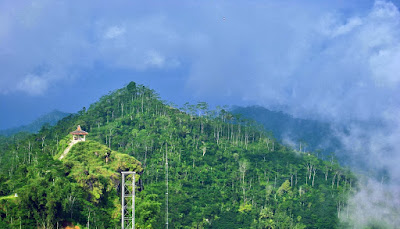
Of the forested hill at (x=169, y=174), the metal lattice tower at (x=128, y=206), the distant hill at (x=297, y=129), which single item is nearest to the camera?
the metal lattice tower at (x=128, y=206)

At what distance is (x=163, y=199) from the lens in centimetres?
5581

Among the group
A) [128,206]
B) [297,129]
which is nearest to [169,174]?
[128,206]

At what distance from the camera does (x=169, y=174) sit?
60719 millimetres

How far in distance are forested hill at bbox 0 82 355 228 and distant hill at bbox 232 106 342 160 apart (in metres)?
15.1

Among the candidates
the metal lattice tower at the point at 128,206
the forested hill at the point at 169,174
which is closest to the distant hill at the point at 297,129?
the forested hill at the point at 169,174

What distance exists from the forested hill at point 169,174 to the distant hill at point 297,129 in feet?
49.5

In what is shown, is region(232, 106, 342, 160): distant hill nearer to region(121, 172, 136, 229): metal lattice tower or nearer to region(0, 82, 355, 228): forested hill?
region(0, 82, 355, 228): forested hill

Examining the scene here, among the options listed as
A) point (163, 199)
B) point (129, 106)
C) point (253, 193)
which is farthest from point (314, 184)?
point (129, 106)

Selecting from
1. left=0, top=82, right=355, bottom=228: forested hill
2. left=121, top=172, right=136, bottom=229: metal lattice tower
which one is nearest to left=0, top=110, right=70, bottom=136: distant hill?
left=0, top=82, right=355, bottom=228: forested hill

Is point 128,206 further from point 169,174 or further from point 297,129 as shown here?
point 297,129

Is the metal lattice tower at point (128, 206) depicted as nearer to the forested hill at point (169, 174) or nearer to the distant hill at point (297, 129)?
the forested hill at point (169, 174)

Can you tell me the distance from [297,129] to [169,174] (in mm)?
48454

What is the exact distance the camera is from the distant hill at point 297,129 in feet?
306

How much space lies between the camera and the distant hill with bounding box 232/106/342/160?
93375 mm
